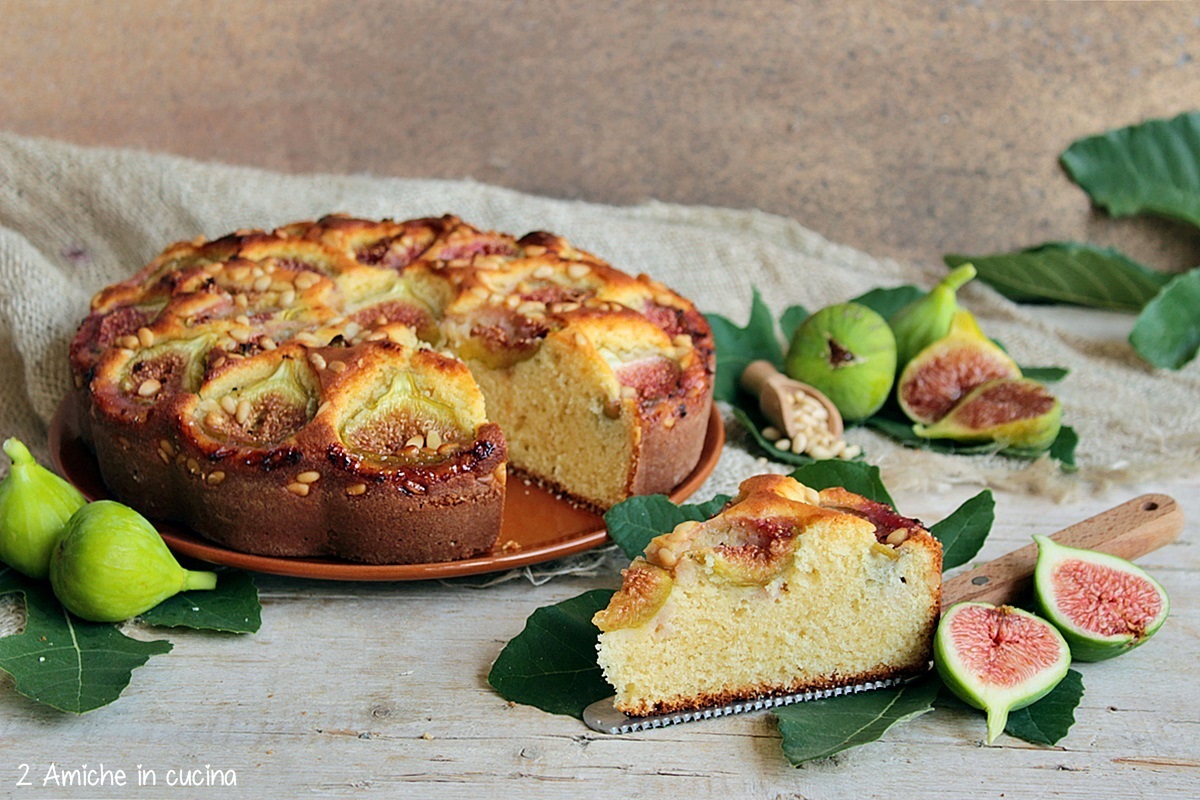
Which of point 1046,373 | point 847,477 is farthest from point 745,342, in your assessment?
point 847,477

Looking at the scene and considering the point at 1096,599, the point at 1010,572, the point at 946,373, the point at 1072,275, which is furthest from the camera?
the point at 1072,275

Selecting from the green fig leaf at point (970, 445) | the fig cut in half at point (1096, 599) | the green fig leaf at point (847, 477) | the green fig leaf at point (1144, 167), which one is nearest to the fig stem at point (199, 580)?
the green fig leaf at point (847, 477)

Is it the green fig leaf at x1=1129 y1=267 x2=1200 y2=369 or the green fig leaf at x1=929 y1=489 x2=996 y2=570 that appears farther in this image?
the green fig leaf at x1=1129 y1=267 x2=1200 y2=369

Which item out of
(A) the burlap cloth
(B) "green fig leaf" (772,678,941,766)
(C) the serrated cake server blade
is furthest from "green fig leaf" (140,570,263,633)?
(B) "green fig leaf" (772,678,941,766)

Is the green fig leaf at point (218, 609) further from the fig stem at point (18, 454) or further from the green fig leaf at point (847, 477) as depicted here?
the green fig leaf at point (847, 477)

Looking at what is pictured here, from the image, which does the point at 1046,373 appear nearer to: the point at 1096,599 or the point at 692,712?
the point at 1096,599

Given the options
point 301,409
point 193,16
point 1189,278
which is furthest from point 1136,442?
point 193,16

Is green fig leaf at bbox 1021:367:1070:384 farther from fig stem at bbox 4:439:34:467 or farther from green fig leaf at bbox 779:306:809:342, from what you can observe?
fig stem at bbox 4:439:34:467

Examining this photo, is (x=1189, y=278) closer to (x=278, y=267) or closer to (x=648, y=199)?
(x=648, y=199)
